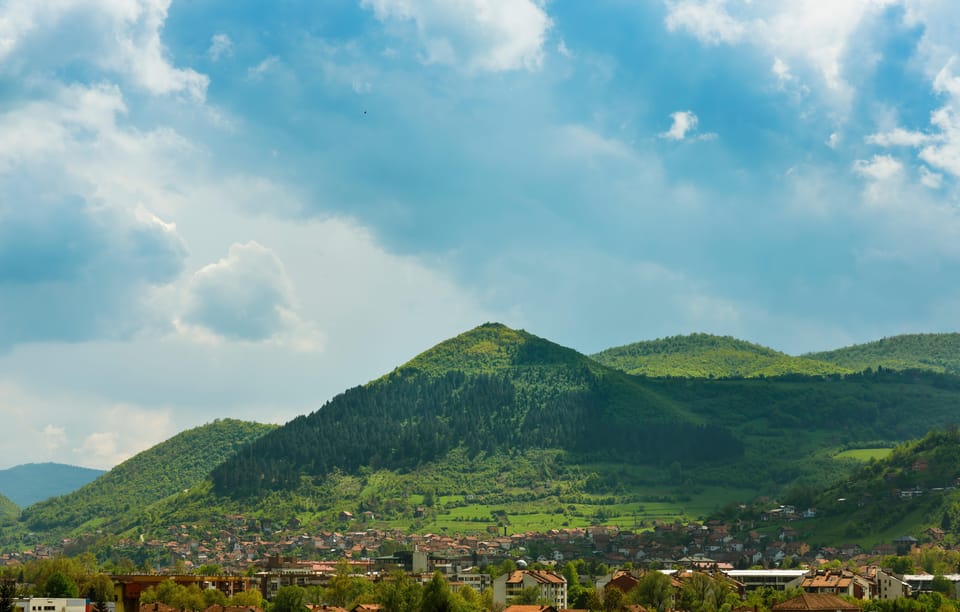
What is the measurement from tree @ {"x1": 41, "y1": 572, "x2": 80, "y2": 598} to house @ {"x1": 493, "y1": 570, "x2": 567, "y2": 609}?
52710 millimetres

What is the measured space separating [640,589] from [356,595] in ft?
125

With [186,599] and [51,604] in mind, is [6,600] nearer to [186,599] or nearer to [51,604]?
[51,604]

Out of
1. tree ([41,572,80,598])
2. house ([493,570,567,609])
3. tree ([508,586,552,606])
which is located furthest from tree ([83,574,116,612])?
tree ([508,586,552,606])

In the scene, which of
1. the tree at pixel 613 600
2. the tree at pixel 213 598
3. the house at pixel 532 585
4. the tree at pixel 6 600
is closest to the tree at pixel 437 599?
the tree at pixel 613 600

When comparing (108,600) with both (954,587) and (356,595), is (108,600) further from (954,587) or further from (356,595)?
(954,587)

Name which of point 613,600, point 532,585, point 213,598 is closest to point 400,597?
point 613,600

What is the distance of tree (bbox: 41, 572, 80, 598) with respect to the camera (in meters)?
165

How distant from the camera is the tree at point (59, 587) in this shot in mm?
164750

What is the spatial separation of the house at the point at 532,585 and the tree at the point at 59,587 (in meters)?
52.7

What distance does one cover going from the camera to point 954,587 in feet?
565

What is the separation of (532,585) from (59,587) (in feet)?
193

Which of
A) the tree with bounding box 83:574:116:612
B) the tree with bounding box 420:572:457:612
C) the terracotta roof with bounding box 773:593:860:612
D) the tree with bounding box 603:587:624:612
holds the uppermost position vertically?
the tree with bounding box 83:574:116:612

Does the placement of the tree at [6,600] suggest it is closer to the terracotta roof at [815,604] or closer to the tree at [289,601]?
the tree at [289,601]

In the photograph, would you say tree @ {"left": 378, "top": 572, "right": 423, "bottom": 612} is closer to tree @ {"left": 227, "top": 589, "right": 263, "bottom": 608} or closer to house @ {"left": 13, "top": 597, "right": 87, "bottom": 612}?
tree @ {"left": 227, "top": 589, "right": 263, "bottom": 608}
